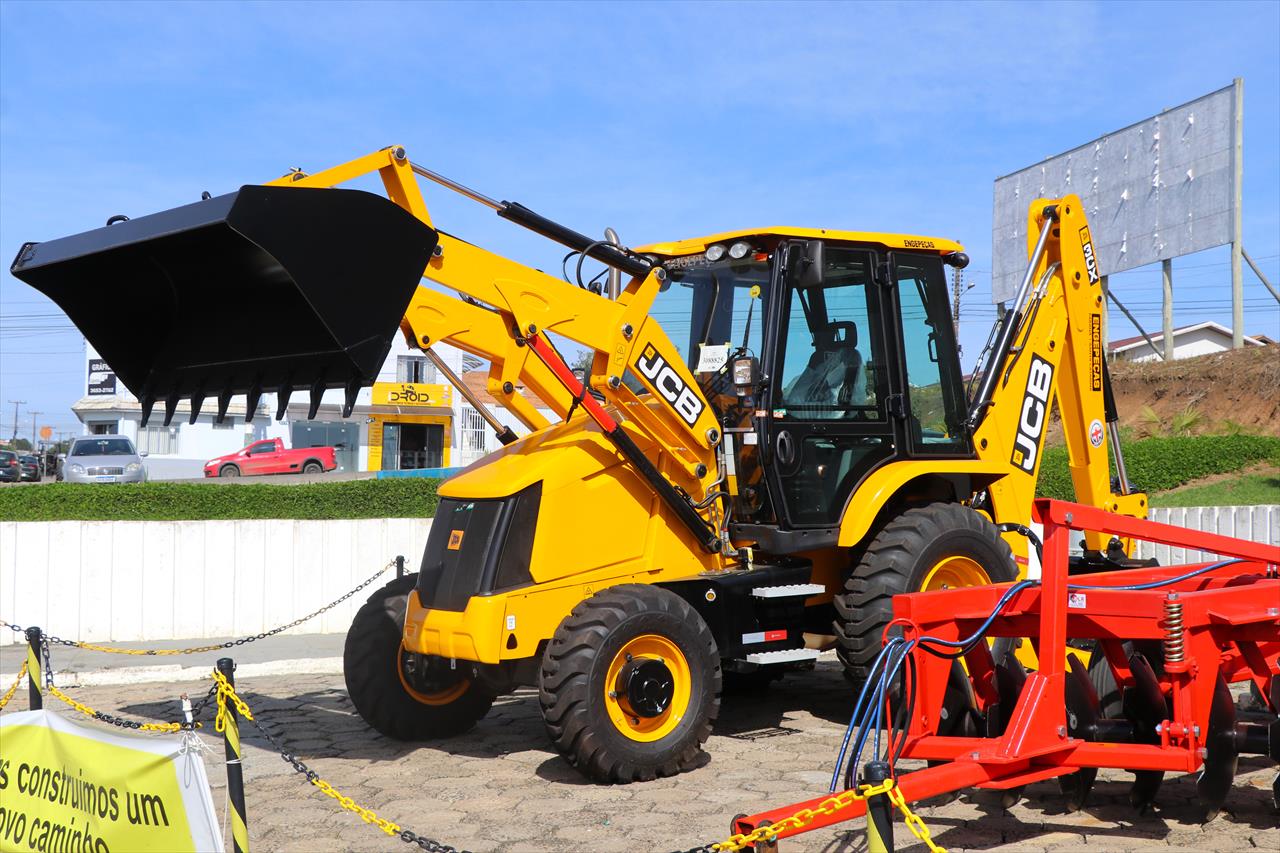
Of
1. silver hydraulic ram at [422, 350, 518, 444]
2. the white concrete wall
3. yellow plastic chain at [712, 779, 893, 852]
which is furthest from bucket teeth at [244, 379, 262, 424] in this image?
the white concrete wall

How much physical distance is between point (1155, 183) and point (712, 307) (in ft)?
66.9

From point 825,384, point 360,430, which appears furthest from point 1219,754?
point 360,430

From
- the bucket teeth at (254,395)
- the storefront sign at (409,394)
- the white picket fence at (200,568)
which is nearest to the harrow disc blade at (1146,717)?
the bucket teeth at (254,395)

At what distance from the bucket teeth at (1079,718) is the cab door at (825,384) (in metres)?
2.16

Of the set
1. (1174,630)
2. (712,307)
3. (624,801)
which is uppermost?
(712,307)

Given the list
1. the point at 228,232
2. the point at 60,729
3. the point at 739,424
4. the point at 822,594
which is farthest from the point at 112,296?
the point at 822,594

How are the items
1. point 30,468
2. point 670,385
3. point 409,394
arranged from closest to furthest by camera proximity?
point 670,385 → point 30,468 → point 409,394

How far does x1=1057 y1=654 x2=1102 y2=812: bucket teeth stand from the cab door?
2162 mm

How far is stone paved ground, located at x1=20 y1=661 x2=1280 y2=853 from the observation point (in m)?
5.71

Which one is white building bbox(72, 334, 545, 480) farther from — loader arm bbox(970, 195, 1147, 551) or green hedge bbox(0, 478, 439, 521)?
loader arm bbox(970, 195, 1147, 551)

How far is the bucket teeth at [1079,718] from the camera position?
6004mm

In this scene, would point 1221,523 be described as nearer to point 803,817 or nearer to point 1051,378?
point 1051,378

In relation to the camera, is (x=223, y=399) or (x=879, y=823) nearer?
(x=879, y=823)

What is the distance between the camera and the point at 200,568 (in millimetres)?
13570
